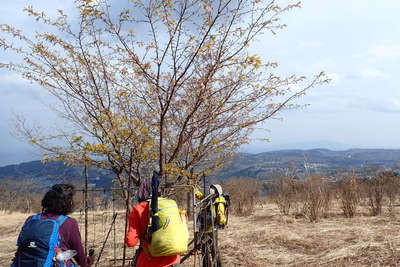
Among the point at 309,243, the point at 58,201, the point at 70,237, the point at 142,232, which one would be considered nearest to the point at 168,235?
the point at 142,232

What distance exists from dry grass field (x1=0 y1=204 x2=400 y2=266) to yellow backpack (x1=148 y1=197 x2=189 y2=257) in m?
3.02

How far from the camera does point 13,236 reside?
12.5 meters

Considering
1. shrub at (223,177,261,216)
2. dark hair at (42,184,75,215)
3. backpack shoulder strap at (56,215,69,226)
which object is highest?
dark hair at (42,184,75,215)

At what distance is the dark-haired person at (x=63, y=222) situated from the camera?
258 cm

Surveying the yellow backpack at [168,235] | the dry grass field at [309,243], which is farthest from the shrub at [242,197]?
the yellow backpack at [168,235]

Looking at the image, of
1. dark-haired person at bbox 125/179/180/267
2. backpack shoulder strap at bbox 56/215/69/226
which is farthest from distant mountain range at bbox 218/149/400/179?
backpack shoulder strap at bbox 56/215/69/226

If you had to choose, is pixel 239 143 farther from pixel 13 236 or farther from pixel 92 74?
pixel 13 236

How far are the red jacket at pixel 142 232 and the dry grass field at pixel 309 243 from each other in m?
2.83

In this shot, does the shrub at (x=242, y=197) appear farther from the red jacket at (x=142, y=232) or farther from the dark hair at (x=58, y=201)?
the dark hair at (x=58, y=201)

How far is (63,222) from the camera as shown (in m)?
2.68

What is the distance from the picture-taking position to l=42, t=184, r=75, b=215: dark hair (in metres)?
2.76

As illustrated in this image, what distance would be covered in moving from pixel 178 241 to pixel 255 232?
6318 millimetres

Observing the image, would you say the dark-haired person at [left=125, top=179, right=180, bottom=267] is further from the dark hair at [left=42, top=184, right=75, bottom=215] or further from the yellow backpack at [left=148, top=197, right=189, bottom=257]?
the dark hair at [left=42, top=184, right=75, bottom=215]

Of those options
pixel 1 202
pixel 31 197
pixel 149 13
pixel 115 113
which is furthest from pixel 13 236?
pixel 1 202
